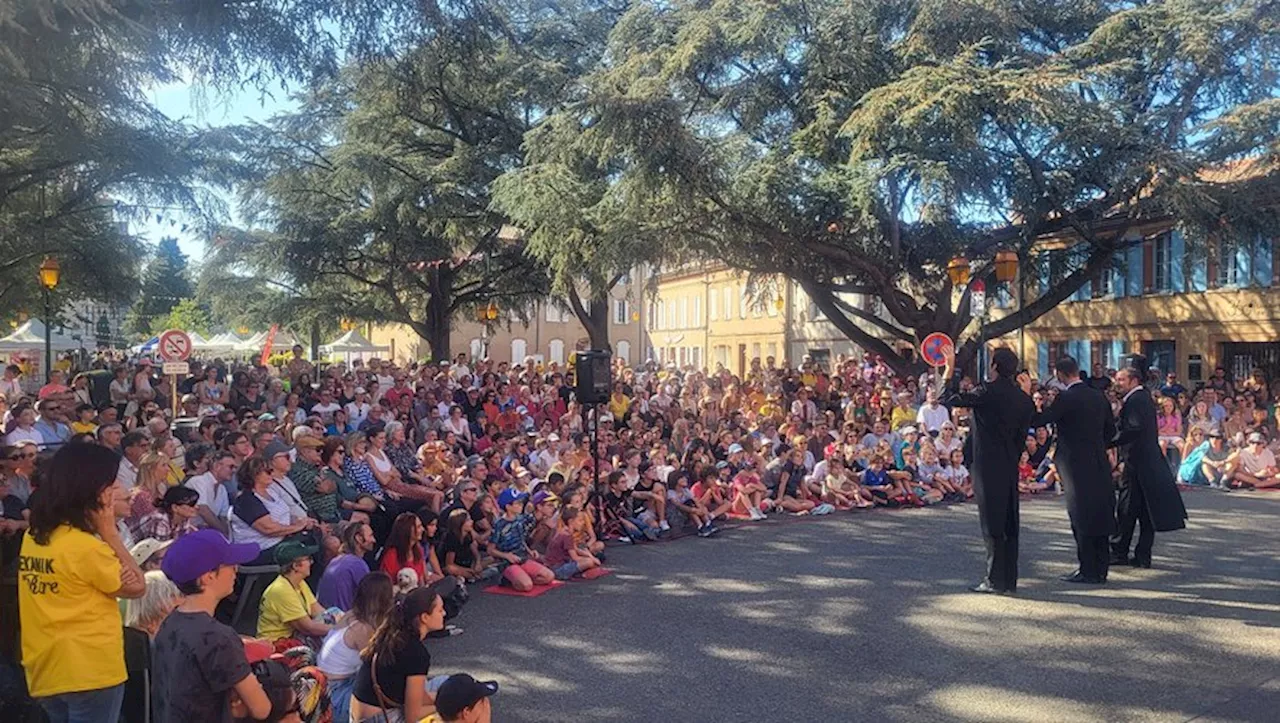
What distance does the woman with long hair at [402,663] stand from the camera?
4402 millimetres

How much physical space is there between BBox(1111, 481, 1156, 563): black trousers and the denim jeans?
27.8ft

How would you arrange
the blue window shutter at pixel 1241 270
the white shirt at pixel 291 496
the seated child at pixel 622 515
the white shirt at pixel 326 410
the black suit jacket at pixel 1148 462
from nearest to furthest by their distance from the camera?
the white shirt at pixel 291 496, the black suit jacket at pixel 1148 462, the seated child at pixel 622 515, the white shirt at pixel 326 410, the blue window shutter at pixel 1241 270

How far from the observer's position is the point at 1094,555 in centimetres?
884

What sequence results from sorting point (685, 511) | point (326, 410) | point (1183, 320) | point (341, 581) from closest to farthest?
point (341, 581) → point (685, 511) → point (326, 410) → point (1183, 320)

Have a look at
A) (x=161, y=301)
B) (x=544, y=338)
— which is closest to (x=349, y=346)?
(x=544, y=338)

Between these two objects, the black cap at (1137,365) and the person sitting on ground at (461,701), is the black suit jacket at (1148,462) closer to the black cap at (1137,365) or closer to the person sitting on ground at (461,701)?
the black cap at (1137,365)

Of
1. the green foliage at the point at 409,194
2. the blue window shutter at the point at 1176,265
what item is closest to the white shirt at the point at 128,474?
the green foliage at the point at 409,194

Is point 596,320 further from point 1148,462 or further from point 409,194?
point 1148,462

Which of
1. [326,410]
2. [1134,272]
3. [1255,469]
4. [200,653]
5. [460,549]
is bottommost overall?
[460,549]

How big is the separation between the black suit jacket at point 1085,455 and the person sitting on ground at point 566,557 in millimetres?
4266

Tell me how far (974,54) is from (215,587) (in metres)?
21.8

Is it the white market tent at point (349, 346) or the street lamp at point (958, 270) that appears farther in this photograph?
the white market tent at point (349, 346)

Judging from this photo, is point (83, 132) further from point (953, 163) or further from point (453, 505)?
point (953, 163)

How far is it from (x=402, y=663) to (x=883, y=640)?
393 cm
